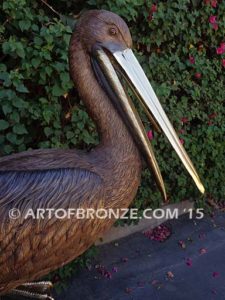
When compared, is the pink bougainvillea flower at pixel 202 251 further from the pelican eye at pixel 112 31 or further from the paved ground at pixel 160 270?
the pelican eye at pixel 112 31

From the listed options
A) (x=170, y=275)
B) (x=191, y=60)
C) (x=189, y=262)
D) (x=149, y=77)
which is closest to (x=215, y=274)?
(x=189, y=262)

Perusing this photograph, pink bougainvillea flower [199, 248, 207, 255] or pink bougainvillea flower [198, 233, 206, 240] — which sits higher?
pink bougainvillea flower [199, 248, 207, 255]

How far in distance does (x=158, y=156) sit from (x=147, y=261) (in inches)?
37.8

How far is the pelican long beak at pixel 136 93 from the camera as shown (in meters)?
1.86

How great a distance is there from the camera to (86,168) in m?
1.83

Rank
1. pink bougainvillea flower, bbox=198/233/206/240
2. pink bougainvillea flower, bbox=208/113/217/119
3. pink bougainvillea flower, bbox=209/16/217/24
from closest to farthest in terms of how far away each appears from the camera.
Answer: pink bougainvillea flower, bbox=209/16/217/24
pink bougainvillea flower, bbox=198/233/206/240
pink bougainvillea flower, bbox=208/113/217/119

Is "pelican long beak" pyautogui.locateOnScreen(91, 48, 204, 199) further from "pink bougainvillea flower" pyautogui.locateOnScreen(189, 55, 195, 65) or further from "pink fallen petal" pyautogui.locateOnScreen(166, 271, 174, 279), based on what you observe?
"pink bougainvillea flower" pyautogui.locateOnScreen(189, 55, 195, 65)

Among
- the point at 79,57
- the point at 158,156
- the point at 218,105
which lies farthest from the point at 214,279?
the point at 79,57

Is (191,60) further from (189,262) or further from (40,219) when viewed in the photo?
(40,219)

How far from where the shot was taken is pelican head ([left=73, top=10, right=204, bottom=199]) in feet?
6.11

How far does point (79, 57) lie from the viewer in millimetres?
1921

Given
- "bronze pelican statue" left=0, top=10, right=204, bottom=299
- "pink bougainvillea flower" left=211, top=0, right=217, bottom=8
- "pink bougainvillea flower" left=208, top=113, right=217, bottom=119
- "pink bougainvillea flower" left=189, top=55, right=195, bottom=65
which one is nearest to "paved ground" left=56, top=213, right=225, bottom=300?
"pink bougainvillea flower" left=208, top=113, right=217, bottom=119

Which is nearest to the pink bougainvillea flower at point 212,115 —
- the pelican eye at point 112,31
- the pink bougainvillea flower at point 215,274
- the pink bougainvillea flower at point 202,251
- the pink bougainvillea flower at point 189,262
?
the pink bougainvillea flower at point 202,251

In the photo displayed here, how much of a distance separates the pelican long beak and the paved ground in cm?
153
